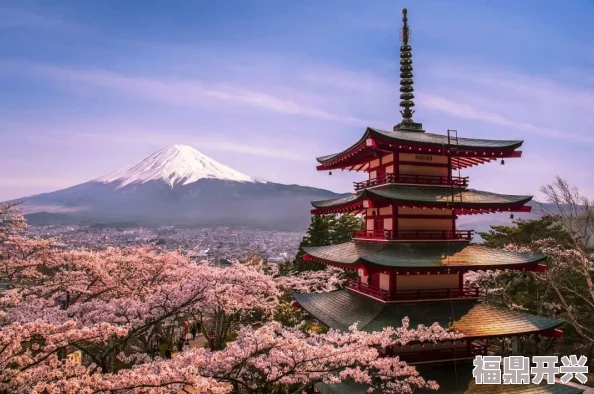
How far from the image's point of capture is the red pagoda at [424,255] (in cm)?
1209

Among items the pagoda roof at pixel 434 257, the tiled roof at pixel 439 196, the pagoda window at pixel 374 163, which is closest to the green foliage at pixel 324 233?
the pagoda window at pixel 374 163

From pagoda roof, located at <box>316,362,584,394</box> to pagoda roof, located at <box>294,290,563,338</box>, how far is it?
136 cm

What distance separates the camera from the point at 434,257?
1279cm

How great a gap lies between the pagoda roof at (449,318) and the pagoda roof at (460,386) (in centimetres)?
136

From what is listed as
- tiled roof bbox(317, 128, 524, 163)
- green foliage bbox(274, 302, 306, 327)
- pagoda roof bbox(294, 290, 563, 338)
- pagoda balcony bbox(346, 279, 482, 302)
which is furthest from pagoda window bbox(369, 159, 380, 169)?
green foliage bbox(274, 302, 306, 327)

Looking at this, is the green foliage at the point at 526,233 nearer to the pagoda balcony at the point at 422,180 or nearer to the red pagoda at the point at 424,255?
the pagoda balcony at the point at 422,180

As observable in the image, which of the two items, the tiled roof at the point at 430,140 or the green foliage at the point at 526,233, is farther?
the green foliage at the point at 526,233

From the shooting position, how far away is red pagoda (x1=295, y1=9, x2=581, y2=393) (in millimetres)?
12094

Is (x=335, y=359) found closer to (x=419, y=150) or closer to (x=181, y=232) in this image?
(x=419, y=150)

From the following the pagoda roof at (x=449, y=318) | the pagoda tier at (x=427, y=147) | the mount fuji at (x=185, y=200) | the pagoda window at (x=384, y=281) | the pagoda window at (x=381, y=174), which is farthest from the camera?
the mount fuji at (x=185, y=200)

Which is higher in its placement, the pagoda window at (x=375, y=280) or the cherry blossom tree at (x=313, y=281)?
the pagoda window at (x=375, y=280)

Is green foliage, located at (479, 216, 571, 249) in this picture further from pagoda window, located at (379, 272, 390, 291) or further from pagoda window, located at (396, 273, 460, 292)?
pagoda window, located at (379, 272, 390, 291)

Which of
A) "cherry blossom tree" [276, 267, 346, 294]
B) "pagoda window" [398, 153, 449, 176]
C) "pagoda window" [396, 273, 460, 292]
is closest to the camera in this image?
"pagoda window" [396, 273, 460, 292]

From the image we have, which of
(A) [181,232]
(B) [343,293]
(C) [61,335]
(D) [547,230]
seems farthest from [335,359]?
(A) [181,232]
